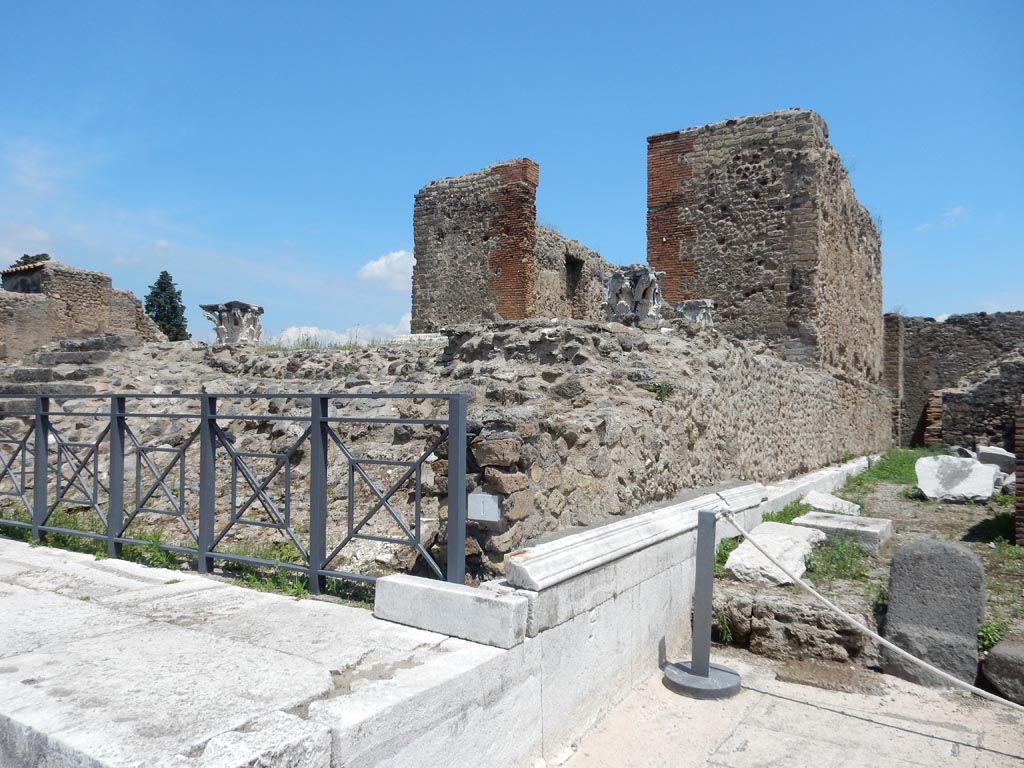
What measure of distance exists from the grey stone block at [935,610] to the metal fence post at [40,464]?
580cm

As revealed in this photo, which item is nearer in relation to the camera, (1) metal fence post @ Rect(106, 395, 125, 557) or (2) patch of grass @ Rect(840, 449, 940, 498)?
(1) metal fence post @ Rect(106, 395, 125, 557)

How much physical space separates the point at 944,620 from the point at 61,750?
4313 mm

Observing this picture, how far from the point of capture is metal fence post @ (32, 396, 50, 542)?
5.23 meters

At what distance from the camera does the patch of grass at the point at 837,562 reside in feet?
17.5

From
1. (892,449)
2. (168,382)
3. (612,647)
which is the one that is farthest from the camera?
(892,449)

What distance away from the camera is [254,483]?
410cm

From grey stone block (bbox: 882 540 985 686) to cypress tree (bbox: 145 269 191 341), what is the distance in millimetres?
45105

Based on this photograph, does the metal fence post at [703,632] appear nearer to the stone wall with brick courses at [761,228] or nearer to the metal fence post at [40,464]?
the metal fence post at [40,464]

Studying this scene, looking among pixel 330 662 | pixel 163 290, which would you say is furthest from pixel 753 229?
pixel 163 290

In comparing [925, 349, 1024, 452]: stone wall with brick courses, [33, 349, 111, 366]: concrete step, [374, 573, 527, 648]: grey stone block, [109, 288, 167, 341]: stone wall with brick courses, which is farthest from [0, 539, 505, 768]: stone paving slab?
[925, 349, 1024, 452]: stone wall with brick courses

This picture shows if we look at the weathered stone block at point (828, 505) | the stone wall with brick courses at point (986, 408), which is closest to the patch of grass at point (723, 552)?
the weathered stone block at point (828, 505)

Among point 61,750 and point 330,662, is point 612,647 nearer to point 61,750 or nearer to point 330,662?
point 330,662

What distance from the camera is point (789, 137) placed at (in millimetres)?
12609

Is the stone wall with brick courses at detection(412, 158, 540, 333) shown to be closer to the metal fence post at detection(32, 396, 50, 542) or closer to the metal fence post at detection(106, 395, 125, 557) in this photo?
the metal fence post at detection(32, 396, 50, 542)
